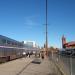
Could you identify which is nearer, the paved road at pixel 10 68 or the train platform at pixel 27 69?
the train platform at pixel 27 69

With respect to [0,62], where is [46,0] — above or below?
above

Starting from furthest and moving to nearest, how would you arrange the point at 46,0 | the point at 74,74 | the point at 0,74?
the point at 46,0
the point at 0,74
the point at 74,74

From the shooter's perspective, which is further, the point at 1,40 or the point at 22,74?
the point at 1,40

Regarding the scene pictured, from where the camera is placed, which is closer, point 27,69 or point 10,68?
point 27,69

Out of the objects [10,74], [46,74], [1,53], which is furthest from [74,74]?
[1,53]

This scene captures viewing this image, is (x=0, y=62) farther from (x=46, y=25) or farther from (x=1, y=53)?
(x=46, y=25)

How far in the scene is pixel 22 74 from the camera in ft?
60.3

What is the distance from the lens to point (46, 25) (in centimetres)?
5628

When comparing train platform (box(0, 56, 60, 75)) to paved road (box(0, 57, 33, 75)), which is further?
paved road (box(0, 57, 33, 75))

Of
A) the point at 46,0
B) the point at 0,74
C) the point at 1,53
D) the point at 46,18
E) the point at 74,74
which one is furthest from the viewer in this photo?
the point at 46,18

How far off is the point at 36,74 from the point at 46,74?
0.84 meters

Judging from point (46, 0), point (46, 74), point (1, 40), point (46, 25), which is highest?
point (46, 0)

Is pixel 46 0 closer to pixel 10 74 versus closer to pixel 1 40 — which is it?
pixel 1 40

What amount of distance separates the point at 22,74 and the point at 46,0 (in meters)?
32.5
